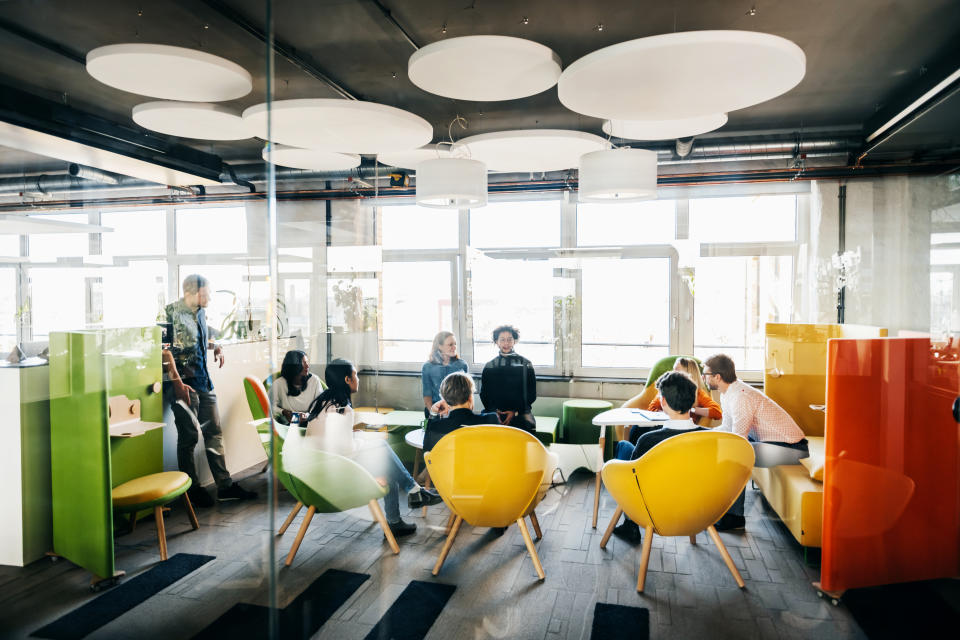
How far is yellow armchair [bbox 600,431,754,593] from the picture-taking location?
2.90m

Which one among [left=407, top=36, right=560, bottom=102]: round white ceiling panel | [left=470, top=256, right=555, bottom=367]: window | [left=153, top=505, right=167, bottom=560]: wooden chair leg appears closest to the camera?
[left=407, top=36, right=560, bottom=102]: round white ceiling panel

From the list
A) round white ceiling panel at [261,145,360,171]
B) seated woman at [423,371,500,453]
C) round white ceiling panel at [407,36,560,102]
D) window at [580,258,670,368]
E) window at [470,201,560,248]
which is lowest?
seated woman at [423,371,500,453]

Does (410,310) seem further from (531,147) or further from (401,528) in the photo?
(401,528)

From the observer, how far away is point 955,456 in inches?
108

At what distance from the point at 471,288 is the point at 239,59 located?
207 cm

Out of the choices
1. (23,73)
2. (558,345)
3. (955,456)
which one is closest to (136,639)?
(23,73)

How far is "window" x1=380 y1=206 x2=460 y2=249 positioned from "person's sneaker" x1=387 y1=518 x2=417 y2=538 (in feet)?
5.62

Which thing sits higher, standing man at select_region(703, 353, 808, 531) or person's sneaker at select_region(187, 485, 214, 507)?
standing man at select_region(703, 353, 808, 531)

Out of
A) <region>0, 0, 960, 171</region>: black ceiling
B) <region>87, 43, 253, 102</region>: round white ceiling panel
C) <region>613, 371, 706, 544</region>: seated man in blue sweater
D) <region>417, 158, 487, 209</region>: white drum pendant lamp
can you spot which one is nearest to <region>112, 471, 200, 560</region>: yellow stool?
<region>0, 0, 960, 171</region>: black ceiling

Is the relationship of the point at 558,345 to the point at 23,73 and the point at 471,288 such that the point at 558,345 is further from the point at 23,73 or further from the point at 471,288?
the point at 23,73

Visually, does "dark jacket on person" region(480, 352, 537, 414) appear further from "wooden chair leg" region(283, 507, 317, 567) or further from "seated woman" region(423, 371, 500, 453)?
"wooden chair leg" region(283, 507, 317, 567)

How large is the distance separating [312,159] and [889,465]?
11.2 ft

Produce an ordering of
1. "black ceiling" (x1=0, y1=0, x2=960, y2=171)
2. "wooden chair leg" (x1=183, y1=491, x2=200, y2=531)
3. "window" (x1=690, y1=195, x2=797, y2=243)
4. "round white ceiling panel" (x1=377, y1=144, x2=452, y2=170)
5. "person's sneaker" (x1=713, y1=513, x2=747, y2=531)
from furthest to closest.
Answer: "window" (x1=690, y1=195, x2=797, y2=243), "person's sneaker" (x1=713, y1=513, x2=747, y2=531), "round white ceiling panel" (x1=377, y1=144, x2=452, y2=170), "wooden chair leg" (x1=183, y1=491, x2=200, y2=531), "black ceiling" (x1=0, y1=0, x2=960, y2=171)

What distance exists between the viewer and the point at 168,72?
2.56 m
